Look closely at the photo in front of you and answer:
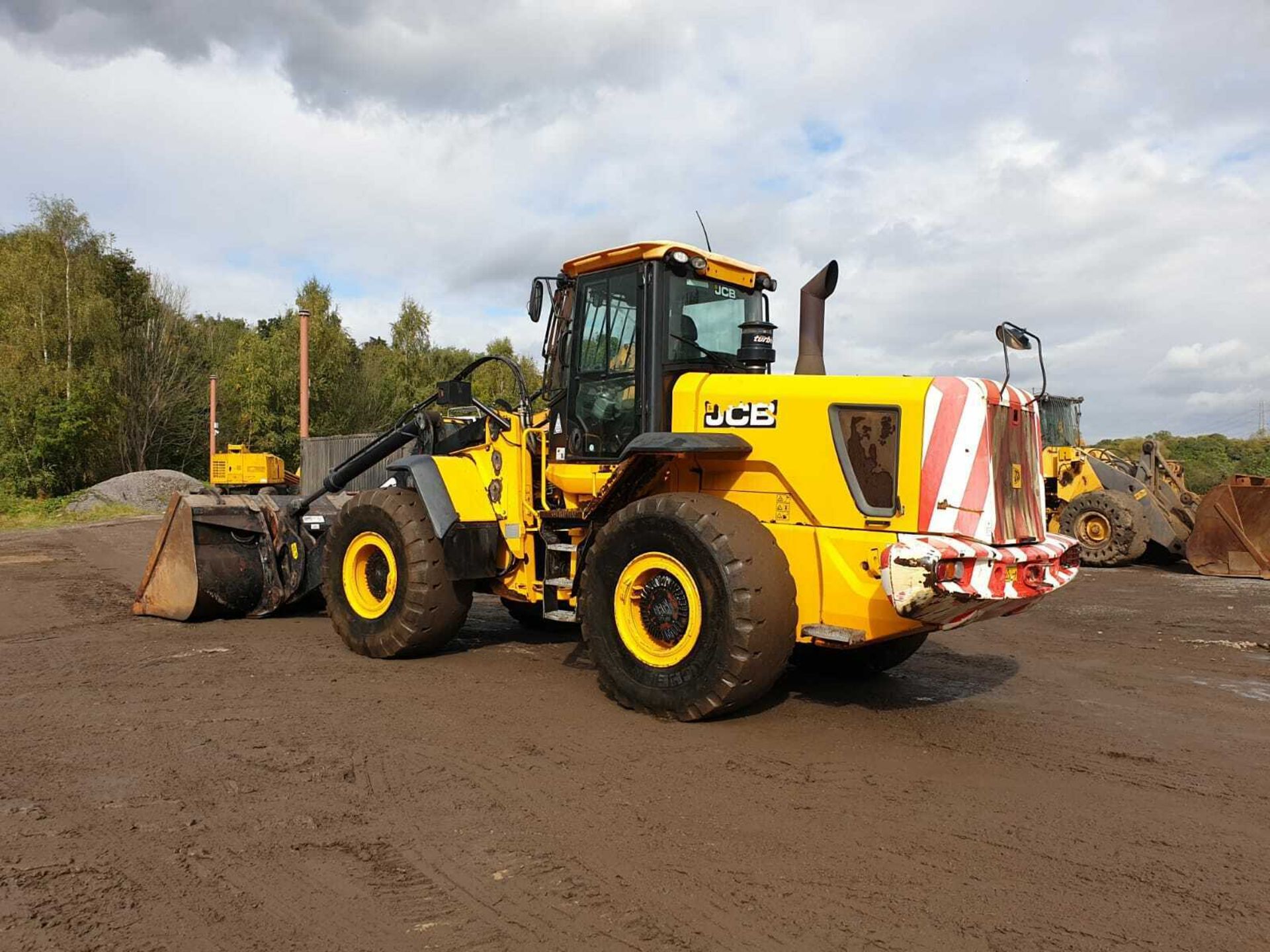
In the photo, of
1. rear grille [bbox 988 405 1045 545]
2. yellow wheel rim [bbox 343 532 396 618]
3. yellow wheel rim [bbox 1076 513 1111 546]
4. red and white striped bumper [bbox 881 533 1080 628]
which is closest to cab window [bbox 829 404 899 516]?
red and white striped bumper [bbox 881 533 1080 628]

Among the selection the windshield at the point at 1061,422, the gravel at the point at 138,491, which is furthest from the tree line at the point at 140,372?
the windshield at the point at 1061,422

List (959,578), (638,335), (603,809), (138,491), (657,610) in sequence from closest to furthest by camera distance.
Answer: (603,809)
(959,578)
(657,610)
(638,335)
(138,491)

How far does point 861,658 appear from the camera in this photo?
662 cm

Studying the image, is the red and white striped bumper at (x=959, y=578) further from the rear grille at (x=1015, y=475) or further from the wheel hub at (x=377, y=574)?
the wheel hub at (x=377, y=574)

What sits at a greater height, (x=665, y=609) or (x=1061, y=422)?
(x=1061, y=422)

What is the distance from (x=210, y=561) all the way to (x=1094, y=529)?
535 inches

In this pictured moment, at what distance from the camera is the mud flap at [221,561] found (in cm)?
835

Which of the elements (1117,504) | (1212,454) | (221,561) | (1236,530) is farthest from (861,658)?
(1212,454)

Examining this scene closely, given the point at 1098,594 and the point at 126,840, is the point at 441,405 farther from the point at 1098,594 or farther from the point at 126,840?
the point at 1098,594

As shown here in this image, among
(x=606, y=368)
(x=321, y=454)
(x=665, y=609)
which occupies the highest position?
(x=606, y=368)

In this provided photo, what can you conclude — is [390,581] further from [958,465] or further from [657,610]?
[958,465]

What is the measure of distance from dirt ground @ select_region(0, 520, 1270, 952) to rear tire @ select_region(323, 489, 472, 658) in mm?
261

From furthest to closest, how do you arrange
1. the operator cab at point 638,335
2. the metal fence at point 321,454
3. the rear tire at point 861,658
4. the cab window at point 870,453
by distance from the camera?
1. the metal fence at point 321,454
2. the rear tire at point 861,658
3. the operator cab at point 638,335
4. the cab window at point 870,453

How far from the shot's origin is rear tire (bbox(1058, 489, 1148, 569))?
15.4m
